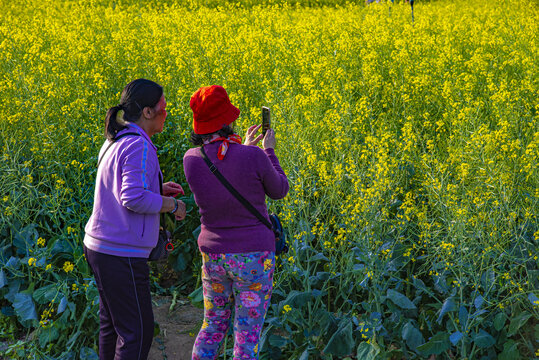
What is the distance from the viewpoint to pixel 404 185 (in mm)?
4496

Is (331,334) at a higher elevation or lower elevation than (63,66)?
lower

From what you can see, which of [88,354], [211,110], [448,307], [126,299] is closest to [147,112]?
[211,110]

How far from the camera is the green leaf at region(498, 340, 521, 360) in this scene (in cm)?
325

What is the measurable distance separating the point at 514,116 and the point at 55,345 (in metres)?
3.74

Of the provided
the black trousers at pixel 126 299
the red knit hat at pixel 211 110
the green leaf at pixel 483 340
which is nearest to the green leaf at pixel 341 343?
the green leaf at pixel 483 340

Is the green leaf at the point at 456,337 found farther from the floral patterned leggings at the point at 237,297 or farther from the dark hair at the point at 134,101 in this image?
the dark hair at the point at 134,101

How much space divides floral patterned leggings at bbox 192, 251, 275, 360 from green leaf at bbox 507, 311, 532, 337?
148 centimetres

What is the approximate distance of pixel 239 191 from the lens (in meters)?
2.65

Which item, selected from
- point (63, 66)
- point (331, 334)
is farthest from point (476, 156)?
point (63, 66)

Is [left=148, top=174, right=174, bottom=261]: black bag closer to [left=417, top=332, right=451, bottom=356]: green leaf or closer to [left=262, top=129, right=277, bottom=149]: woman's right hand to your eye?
[left=262, top=129, right=277, bottom=149]: woman's right hand

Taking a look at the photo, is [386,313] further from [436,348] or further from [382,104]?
[382,104]

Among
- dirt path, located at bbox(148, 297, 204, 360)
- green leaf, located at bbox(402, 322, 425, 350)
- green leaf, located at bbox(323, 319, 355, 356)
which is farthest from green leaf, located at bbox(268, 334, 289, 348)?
green leaf, located at bbox(402, 322, 425, 350)

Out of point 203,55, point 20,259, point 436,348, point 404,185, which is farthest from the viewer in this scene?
point 203,55

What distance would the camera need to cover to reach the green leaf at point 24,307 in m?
3.97
